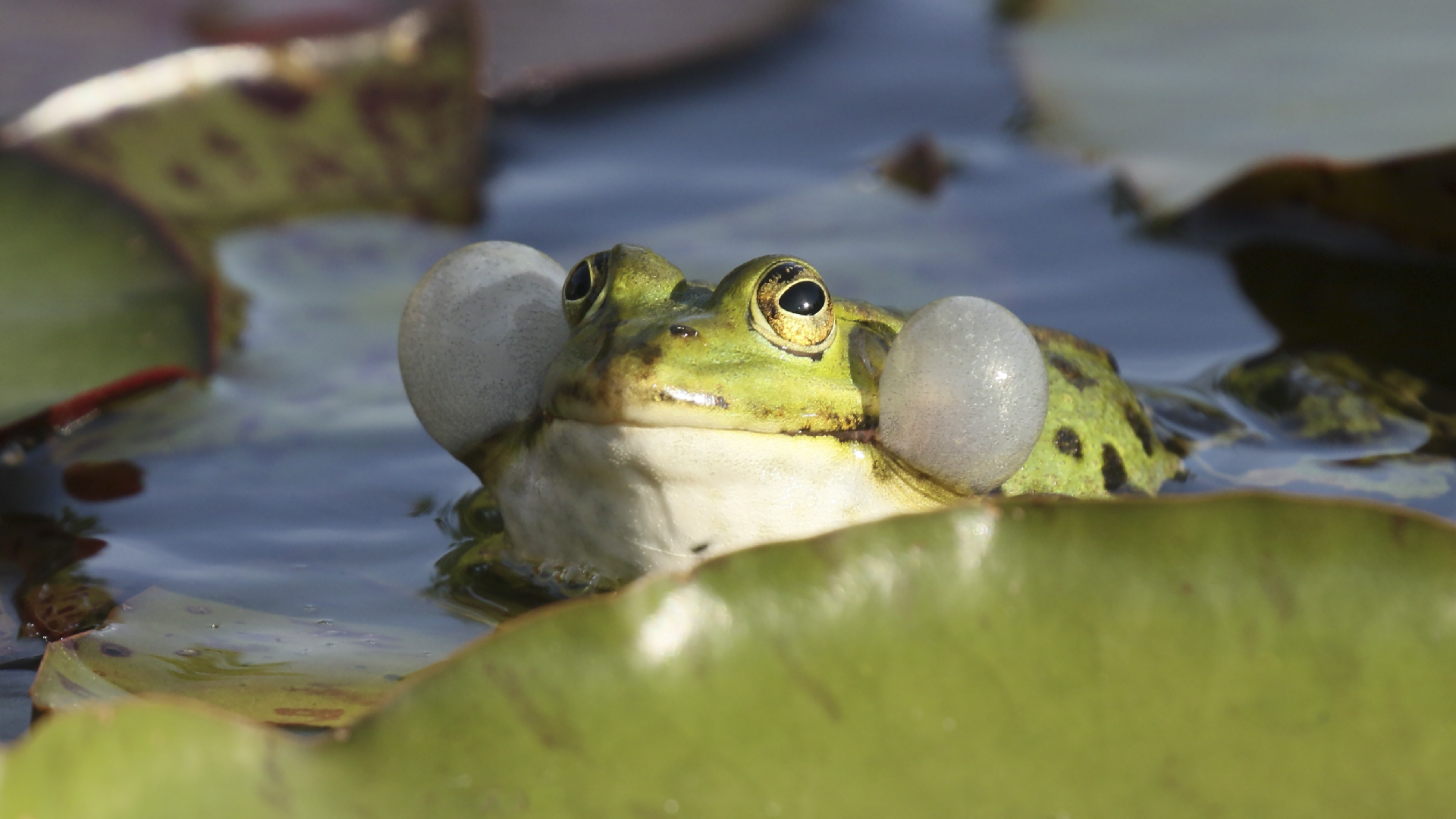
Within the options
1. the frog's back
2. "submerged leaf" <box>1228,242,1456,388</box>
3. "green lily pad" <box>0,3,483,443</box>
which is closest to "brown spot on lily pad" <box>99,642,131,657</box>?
"green lily pad" <box>0,3,483,443</box>

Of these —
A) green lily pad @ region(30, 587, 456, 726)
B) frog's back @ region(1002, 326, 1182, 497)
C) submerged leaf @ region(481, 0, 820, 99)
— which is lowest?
green lily pad @ region(30, 587, 456, 726)

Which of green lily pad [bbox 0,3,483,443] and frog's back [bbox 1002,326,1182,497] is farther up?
green lily pad [bbox 0,3,483,443]

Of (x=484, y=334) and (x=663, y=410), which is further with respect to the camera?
(x=484, y=334)

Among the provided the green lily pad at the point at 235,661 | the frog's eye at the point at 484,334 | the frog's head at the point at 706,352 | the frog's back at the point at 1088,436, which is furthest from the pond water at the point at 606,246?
the frog's head at the point at 706,352

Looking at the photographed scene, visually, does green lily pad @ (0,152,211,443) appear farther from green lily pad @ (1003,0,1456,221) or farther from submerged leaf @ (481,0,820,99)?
green lily pad @ (1003,0,1456,221)

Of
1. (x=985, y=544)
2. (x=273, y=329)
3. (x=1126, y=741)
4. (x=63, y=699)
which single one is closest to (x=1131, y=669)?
(x=1126, y=741)

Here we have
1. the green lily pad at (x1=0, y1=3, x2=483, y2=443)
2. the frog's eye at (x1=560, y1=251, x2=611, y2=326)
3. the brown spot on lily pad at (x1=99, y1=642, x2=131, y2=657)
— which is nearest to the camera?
the brown spot on lily pad at (x1=99, y1=642, x2=131, y2=657)

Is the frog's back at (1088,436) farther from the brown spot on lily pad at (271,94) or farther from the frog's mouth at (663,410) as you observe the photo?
the brown spot on lily pad at (271,94)

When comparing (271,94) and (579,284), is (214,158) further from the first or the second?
(579,284)

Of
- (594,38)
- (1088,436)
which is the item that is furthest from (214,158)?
(1088,436)
